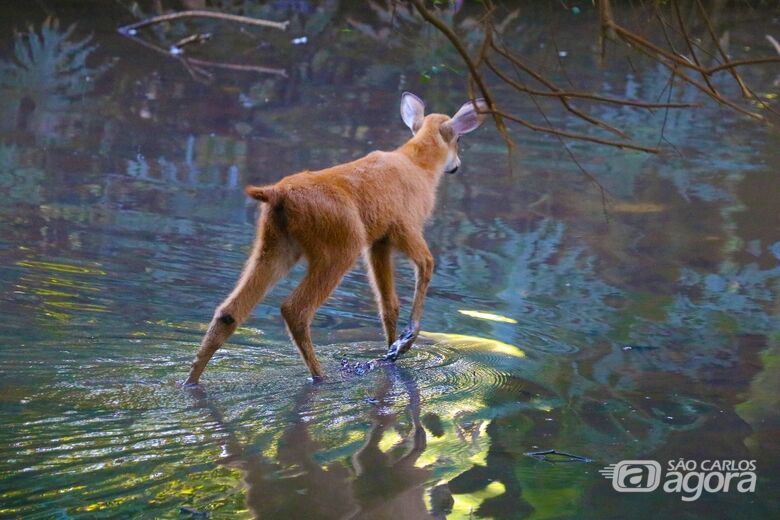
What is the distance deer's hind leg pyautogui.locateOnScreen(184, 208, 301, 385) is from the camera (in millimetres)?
5645

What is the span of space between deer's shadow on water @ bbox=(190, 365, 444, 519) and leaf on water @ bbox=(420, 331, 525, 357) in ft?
3.85

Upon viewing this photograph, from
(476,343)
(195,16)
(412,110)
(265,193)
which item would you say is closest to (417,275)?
(476,343)

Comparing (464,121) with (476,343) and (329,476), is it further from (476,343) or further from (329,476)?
(329,476)

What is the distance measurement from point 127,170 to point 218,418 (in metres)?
5.13

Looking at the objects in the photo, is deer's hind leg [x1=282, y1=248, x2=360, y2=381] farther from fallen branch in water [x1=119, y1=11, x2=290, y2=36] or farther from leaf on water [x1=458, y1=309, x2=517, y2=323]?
fallen branch in water [x1=119, y1=11, x2=290, y2=36]

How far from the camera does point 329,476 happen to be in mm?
4461

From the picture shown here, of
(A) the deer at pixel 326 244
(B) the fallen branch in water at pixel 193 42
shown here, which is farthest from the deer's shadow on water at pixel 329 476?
(B) the fallen branch in water at pixel 193 42

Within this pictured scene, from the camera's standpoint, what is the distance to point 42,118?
11141 millimetres

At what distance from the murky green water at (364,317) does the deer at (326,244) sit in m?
0.24

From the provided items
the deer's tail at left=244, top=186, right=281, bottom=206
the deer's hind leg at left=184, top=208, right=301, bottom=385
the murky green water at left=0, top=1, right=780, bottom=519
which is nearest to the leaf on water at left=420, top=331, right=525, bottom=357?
the murky green water at left=0, top=1, right=780, bottom=519

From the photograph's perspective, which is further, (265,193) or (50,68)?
(50,68)

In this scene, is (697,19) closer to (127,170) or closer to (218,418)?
(127,170)

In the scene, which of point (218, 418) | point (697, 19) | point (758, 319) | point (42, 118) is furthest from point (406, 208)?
point (697, 19)

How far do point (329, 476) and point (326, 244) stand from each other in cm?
157
